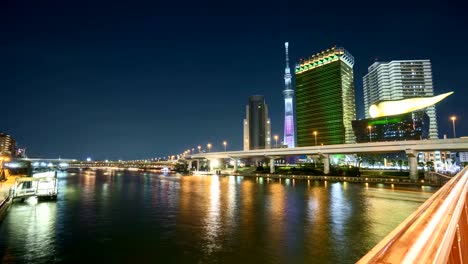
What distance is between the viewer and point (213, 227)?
2877cm

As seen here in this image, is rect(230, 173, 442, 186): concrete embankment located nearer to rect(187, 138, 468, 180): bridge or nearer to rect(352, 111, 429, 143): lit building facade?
rect(187, 138, 468, 180): bridge

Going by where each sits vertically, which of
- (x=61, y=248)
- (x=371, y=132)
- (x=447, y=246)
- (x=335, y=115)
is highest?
(x=335, y=115)

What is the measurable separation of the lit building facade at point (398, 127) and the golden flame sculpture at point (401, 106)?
147 inches

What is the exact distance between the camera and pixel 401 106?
15275cm

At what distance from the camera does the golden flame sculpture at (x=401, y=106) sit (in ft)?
462

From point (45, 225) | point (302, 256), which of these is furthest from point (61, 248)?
point (302, 256)

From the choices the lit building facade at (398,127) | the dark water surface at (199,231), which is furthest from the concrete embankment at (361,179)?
the lit building facade at (398,127)

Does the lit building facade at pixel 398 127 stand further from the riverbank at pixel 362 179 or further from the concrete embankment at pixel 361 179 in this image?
the concrete embankment at pixel 361 179

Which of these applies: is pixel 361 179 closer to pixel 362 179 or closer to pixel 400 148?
pixel 362 179

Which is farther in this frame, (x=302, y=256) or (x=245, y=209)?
(x=245, y=209)

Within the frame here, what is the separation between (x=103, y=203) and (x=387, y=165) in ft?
520

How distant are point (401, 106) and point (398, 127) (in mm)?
14673

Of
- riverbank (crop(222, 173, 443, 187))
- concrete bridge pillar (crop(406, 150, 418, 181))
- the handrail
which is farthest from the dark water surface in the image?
concrete bridge pillar (crop(406, 150, 418, 181))

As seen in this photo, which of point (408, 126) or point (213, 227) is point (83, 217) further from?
point (408, 126)
